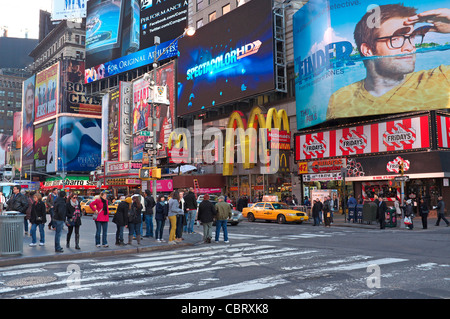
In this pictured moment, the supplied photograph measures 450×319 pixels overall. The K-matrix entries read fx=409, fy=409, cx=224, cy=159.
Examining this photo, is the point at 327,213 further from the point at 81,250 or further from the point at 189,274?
the point at 189,274

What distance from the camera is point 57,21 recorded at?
11100 cm

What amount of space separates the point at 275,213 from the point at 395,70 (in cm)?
1340

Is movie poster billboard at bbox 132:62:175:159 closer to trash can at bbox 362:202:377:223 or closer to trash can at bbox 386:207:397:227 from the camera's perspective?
trash can at bbox 362:202:377:223

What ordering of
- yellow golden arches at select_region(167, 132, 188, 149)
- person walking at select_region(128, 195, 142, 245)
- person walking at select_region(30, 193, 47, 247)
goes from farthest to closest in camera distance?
yellow golden arches at select_region(167, 132, 188, 149), person walking at select_region(128, 195, 142, 245), person walking at select_region(30, 193, 47, 247)

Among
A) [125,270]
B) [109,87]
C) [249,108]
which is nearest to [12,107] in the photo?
[109,87]

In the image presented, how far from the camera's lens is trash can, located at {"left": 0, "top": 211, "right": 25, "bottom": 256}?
11.2 meters

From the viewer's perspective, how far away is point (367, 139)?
30.7 m

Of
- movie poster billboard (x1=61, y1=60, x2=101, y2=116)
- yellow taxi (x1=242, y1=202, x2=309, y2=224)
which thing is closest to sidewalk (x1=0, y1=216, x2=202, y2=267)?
yellow taxi (x1=242, y1=202, x2=309, y2=224)

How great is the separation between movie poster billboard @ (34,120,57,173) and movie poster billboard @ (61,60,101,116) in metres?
5.42

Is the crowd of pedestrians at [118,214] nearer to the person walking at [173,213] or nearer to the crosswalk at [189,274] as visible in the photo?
the person walking at [173,213]

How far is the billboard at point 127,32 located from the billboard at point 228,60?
41.1 feet

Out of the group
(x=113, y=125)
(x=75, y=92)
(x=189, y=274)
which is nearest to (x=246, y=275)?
(x=189, y=274)

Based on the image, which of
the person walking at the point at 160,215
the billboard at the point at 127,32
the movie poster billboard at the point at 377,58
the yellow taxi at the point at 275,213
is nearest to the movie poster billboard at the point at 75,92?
the billboard at the point at 127,32

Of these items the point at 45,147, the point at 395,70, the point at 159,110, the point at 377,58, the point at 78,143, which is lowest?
the point at 395,70
